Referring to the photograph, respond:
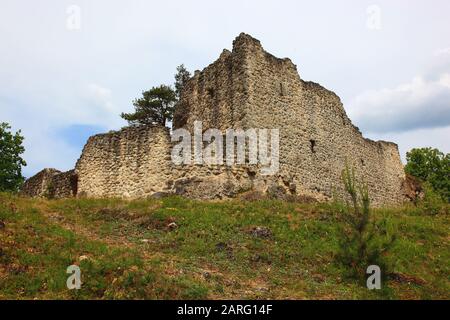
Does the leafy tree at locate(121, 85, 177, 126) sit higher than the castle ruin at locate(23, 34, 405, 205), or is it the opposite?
the leafy tree at locate(121, 85, 177, 126)

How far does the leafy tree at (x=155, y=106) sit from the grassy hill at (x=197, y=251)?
71.7 feet

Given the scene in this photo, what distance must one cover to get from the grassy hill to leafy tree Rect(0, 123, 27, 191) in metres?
18.3

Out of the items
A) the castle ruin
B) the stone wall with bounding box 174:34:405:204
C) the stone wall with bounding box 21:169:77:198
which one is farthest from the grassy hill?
the stone wall with bounding box 21:169:77:198

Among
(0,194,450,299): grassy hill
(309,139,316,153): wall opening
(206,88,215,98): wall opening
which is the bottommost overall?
(0,194,450,299): grassy hill

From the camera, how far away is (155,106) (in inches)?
1607

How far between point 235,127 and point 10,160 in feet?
72.9

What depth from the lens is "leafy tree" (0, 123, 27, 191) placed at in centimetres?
3550

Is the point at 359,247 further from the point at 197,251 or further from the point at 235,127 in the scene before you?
the point at 235,127

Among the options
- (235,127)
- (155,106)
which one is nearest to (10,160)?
(155,106)

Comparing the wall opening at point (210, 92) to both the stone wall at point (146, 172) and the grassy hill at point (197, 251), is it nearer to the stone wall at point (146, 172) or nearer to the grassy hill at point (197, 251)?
the stone wall at point (146, 172)

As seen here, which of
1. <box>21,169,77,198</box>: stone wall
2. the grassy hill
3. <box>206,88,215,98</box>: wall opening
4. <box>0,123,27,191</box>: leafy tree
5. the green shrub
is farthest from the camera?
<box>0,123,27,191</box>: leafy tree

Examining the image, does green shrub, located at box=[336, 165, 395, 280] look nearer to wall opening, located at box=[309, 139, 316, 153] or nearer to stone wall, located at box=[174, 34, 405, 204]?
stone wall, located at box=[174, 34, 405, 204]

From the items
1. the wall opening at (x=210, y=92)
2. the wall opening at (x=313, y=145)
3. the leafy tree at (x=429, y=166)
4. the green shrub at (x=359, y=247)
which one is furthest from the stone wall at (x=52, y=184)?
the leafy tree at (x=429, y=166)

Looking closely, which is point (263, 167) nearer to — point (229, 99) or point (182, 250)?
point (229, 99)
